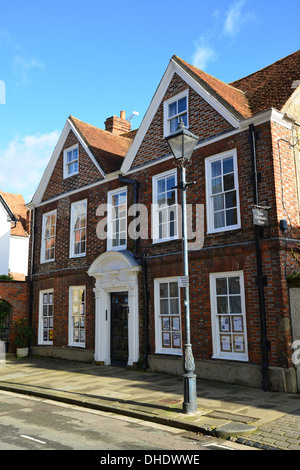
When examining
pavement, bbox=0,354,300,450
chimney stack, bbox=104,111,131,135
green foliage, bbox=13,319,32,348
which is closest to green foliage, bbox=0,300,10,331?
green foliage, bbox=13,319,32,348

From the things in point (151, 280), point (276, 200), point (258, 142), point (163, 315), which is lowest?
point (163, 315)

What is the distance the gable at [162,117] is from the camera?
460 inches

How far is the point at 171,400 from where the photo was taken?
28.6 ft

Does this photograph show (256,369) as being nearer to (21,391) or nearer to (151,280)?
(151,280)

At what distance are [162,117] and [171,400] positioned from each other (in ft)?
29.8

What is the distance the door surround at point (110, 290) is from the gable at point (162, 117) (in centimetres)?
341

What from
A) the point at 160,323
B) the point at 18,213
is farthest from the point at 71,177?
the point at 18,213

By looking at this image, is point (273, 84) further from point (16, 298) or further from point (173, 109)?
point (16, 298)

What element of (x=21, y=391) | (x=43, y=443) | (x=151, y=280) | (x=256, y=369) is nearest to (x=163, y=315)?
(x=151, y=280)

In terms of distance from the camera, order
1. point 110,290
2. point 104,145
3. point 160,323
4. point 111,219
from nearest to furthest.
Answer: point 160,323
point 110,290
point 111,219
point 104,145

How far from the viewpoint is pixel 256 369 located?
9758 mm

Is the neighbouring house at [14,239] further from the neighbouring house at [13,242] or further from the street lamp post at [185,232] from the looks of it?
the street lamp post at [185,232]
